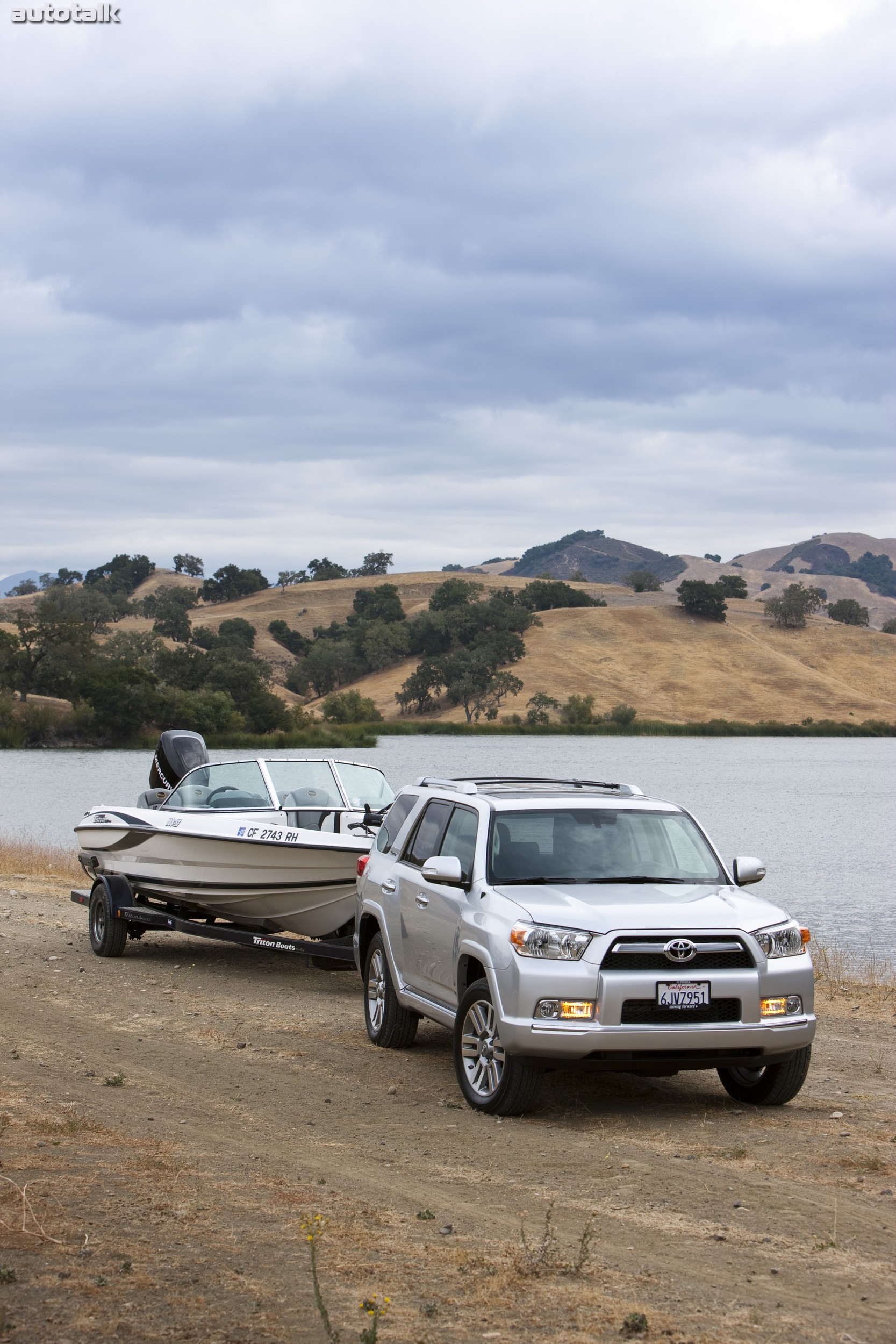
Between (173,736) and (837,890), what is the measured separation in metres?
15.9

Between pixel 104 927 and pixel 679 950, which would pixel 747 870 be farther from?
pixel 104 927

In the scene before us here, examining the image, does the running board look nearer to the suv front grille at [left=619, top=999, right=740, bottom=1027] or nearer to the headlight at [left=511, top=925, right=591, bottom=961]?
the headlight at [left=511, top=925, right=591, bottom=961]

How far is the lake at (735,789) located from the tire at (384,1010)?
27.9 feet

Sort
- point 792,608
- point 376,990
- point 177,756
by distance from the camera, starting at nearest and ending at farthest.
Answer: point 376,990
point 177,756
point 792,608

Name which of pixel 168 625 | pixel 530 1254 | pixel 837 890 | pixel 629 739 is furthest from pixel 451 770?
pixel 168 625

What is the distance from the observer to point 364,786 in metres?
14.5

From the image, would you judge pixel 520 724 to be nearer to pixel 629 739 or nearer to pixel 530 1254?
pixel 629 739

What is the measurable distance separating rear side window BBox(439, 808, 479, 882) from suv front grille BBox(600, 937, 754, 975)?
131cm

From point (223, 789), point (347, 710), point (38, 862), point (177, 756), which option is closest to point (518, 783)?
point (223, 789)

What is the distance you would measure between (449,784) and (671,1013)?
285 centimetres

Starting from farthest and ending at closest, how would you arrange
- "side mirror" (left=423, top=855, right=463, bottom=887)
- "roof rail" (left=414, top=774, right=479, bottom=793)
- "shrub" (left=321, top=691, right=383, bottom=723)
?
"shrub" (left=321, top=691, right=383, bottom=723), "roof rail" (left=414, top=774, right=479, bottom=793), "side mirror" (left=423, top=855, right=463, bottom=887)

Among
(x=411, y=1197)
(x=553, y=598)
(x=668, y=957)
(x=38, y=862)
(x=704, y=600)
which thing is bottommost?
(x=38, y=862)

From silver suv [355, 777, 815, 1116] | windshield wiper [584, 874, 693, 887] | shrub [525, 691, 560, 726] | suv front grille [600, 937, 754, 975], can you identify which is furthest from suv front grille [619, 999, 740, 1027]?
shrub [525, 691, 560, 726]

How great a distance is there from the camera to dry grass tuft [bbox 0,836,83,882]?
24.4 m
